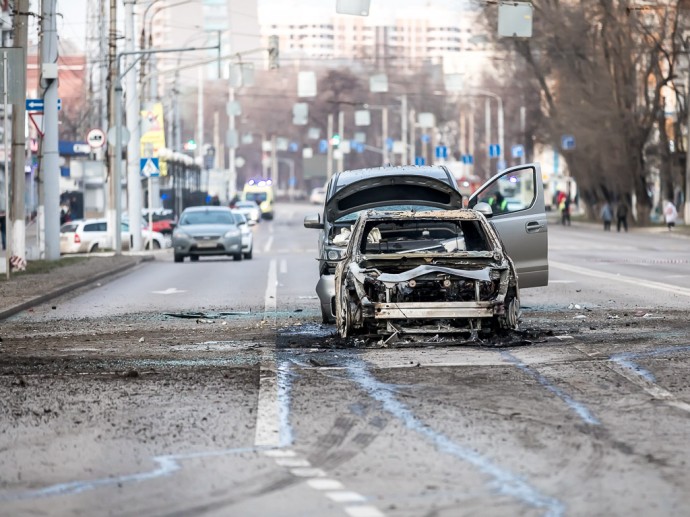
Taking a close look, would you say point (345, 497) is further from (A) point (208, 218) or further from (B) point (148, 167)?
(B) point (148, 167)

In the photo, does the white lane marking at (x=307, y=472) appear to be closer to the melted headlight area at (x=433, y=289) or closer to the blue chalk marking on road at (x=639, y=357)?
the blue chalk marking on road at (x=639, y=357)

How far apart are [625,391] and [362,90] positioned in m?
172

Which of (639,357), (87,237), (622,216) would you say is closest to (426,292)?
(639,357)

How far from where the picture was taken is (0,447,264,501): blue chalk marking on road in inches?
314

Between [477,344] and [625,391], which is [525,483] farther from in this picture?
[477,344]

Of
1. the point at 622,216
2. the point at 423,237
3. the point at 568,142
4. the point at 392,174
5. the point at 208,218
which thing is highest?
the point at 568,142

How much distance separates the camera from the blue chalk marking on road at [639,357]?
1261 cm

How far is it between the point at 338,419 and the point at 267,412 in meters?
0.58

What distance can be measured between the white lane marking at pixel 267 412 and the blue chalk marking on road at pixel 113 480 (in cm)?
46

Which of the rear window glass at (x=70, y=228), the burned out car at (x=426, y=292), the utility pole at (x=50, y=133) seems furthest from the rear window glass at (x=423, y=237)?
the rear window glass at (x=70, y=228)

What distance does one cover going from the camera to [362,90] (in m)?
182

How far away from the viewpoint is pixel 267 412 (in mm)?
10695

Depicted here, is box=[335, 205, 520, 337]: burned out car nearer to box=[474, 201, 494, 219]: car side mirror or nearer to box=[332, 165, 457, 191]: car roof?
box=[474, 201, 494, 219]: car side mirror

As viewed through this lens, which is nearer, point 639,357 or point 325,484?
point 325,484
